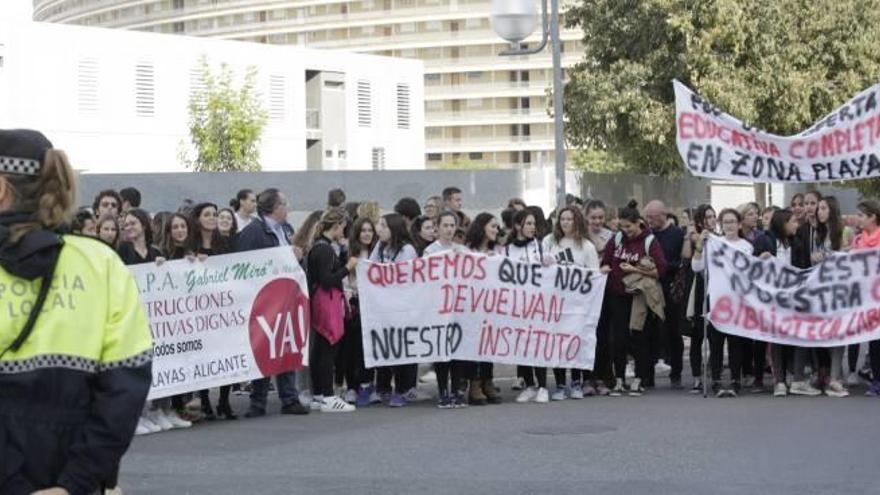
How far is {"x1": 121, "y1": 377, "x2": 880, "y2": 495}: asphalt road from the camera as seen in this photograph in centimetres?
980

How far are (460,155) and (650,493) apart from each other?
119486 millimetres

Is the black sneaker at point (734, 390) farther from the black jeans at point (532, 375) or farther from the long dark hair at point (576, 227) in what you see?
the long dark hair at point (576, 227)

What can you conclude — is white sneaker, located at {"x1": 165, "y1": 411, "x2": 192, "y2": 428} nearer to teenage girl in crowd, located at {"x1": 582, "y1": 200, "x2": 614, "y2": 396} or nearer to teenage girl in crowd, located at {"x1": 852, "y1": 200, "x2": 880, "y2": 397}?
teenage girl in crowd, located at {"x1": 582, "y1": 200, "x2": 614, "y2": 396}

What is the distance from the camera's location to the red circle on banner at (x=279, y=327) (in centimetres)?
1388

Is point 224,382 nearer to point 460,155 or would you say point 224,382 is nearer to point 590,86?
point 590,86

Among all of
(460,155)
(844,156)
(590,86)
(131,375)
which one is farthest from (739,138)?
(460,155)

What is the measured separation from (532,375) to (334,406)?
76.3 inches

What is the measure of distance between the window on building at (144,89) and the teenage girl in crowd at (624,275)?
4920 cm

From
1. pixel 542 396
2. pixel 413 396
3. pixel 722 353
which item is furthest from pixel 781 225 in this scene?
pixel 413 396

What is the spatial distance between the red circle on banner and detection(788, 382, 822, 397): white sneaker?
449cm

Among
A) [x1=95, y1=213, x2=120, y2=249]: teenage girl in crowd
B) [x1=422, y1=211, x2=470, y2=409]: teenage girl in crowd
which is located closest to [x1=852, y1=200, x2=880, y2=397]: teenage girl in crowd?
[x1=422, y1=211, x2=470, y2=409]: teenage girl in crowd

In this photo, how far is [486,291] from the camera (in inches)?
581

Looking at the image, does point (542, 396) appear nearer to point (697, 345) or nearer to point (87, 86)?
point (697, 345)

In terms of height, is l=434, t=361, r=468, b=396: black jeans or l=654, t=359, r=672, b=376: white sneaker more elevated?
l=434, t=361, r=468, b=396: black jeans
